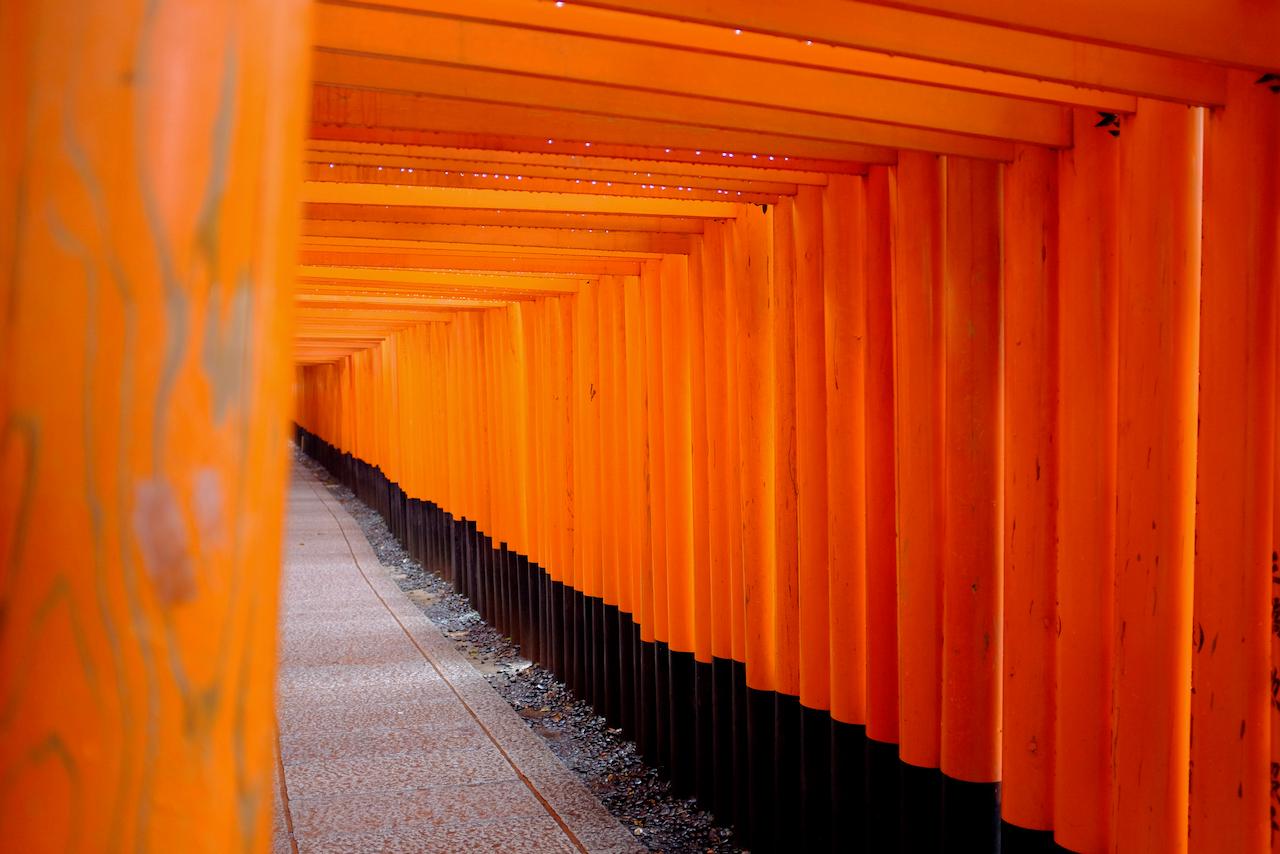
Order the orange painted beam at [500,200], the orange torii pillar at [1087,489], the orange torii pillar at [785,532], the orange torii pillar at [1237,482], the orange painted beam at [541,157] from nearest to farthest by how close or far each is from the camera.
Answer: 1. the orange torii pillar at [1237,482]
2. the orange torii pillar at [1087,489]
3. the orange painted beam at [541,157]
4. the orange painted beam at [500,200]
5. the orange torii pillar at [785,532]

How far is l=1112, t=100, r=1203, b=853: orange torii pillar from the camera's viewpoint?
11.5ft

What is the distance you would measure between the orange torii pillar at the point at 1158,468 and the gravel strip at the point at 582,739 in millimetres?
3313

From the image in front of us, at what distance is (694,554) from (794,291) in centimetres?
206

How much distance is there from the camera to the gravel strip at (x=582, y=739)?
6.73 m

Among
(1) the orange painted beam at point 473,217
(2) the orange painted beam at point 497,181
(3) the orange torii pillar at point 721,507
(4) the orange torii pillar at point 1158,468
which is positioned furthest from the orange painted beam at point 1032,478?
(1) the orange painted beam at point 473,217

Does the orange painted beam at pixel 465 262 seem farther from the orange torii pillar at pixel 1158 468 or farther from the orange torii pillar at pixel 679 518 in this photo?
the orange torii pillar at pixel 1158 468

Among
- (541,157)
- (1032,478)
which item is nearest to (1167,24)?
(1032,478)

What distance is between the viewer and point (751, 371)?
6.11 m

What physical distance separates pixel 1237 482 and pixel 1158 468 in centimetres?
28

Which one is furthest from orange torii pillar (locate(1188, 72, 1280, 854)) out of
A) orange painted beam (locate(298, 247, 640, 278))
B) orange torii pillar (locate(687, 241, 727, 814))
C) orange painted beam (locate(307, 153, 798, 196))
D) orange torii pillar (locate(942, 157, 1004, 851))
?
orange painted beam (locate(298, 247, 640, 278))

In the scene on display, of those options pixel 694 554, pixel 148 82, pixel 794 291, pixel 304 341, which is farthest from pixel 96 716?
pixel 304 341

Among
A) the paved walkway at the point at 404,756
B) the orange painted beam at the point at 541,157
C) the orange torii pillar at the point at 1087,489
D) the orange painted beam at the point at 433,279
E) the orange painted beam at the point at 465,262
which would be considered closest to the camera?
the orange torii pillar at the point at 1087,489

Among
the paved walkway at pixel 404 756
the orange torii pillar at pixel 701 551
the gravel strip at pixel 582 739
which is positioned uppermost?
the orange torii pillar at pixel 701 551

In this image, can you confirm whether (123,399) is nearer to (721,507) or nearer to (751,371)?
(751,371)
